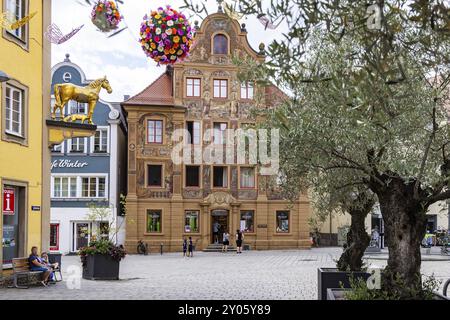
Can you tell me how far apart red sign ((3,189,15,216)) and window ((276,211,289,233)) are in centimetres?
3092

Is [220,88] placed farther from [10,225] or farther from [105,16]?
[105,16]

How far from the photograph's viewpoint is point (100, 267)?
806 inches

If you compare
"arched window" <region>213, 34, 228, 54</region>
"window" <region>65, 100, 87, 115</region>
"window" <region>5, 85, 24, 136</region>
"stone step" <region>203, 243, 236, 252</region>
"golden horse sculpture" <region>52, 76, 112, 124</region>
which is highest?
"arched window" <region>213, 34, 228, 54</region>

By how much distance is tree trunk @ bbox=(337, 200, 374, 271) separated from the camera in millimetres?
14650

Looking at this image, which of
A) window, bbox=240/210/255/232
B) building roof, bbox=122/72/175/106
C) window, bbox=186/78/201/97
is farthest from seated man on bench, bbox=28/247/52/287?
window, bbox=240/210/255/232

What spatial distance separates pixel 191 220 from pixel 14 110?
28863 mm

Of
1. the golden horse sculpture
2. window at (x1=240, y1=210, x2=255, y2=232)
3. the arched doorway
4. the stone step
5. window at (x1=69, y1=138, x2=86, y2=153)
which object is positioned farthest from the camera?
window at (x1=240, y1=210, x2=255, y2=232)

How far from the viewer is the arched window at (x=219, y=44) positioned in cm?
4647

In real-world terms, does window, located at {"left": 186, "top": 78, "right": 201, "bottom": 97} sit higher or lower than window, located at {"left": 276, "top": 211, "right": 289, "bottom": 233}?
higher

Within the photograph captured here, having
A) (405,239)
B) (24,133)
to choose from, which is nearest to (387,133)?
(405,239)

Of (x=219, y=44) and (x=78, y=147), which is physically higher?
(x=219, y=44)

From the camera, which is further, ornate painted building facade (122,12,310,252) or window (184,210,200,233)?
window (184,210,200,233)

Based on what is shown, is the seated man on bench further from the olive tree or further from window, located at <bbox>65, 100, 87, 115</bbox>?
window, located at <bbox>65, 100, 87, 115</bbox>
